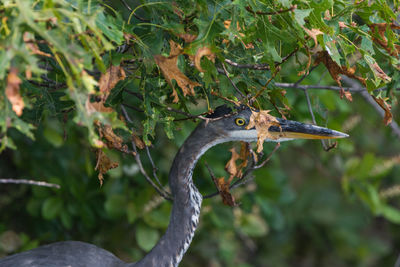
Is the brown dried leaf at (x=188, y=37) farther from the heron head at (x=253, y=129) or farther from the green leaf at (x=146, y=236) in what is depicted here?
the green leaf at (x=146, y=236)

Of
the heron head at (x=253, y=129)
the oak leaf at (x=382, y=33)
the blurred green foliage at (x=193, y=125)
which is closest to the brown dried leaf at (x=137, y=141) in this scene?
the blurred green foliage at (x=193, y=125)

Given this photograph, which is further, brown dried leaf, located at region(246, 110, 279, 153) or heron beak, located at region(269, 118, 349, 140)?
heron beak, located at region(269, 118, 349, 140)

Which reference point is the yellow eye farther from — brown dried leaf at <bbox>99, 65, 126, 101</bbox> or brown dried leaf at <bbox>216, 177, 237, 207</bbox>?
brown dried leaf at <bbox>99, 65, 126, 101</bbox>

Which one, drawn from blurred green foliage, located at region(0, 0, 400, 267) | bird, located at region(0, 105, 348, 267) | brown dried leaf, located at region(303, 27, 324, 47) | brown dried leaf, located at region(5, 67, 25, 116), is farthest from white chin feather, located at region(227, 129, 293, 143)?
brown dried leaf, located at region(5, 67, 25, 116)

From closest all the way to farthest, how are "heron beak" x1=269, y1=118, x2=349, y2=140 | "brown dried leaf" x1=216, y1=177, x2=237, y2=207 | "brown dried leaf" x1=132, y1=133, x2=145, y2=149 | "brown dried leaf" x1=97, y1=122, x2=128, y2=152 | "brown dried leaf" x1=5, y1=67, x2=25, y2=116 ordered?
"brown dried leaf" x1=5, y1=67, x2=25, y2=116
"brown dried leaf" x1=97, y1=122, x2=128, y2=152
"brown dried leaf" x1=132, y1=133, x2=145, y2=149
"heron beak" x1=269, y1=118, x2=349, y2=140
"brown dried leaf" x1=216, y1=177, x2=237, y2=207

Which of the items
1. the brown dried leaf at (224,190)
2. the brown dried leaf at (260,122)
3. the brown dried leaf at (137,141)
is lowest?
the brown dried leaf at (224,190)

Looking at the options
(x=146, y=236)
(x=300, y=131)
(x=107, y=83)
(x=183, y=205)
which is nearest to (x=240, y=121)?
(x=300, y=131)

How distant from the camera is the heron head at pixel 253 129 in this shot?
2.01m

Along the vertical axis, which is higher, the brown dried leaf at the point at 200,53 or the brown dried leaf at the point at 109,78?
the brown dried leaf at the point at 200,53

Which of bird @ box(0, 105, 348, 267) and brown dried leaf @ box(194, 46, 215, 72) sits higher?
brown dried leaf @ box(194, 46, 215, 72)

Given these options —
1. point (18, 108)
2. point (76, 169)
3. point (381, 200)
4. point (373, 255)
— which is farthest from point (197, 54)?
point (373, 255)

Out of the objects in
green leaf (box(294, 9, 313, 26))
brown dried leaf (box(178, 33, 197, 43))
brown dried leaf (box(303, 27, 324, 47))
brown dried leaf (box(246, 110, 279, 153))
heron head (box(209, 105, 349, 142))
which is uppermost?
green leaf (box(294, 9, 313, 26))

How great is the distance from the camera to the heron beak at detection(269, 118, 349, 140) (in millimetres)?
2012

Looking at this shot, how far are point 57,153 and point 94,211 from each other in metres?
0.52
